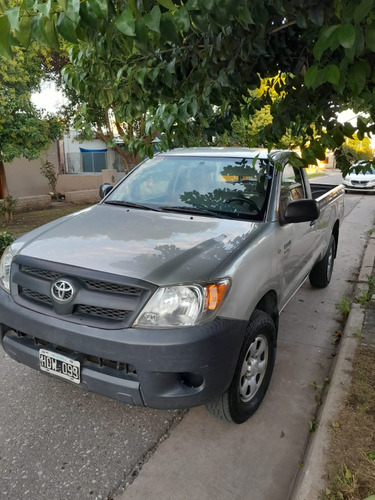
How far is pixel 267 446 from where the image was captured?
2594 mm

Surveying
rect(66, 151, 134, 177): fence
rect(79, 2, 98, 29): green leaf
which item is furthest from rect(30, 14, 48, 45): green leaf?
rect(66, 151, 134, 177): fence

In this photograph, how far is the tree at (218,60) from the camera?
1241mm

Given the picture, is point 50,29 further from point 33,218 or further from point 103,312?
point 33,218

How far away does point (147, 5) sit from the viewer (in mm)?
1320

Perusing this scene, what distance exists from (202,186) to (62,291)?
1.63 meters

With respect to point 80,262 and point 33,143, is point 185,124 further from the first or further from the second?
point 33,143

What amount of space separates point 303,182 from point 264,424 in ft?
8.53

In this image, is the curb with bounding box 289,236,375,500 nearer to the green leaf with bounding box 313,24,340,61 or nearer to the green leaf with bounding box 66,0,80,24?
the green leaf with bounding box 313,24,340,61

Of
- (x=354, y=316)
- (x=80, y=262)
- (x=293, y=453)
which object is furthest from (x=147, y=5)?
(x=354, y=316)

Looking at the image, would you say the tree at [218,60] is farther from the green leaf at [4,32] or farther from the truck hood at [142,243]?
the truck hood at [142,243]

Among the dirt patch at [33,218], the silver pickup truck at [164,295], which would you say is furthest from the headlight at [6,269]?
the dirt patch at [33,218]

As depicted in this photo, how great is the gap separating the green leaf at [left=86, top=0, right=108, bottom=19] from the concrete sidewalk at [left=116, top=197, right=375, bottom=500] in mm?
2257

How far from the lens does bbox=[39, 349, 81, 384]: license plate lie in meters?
2.33

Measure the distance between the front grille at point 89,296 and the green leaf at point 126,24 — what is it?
4.32 feet
